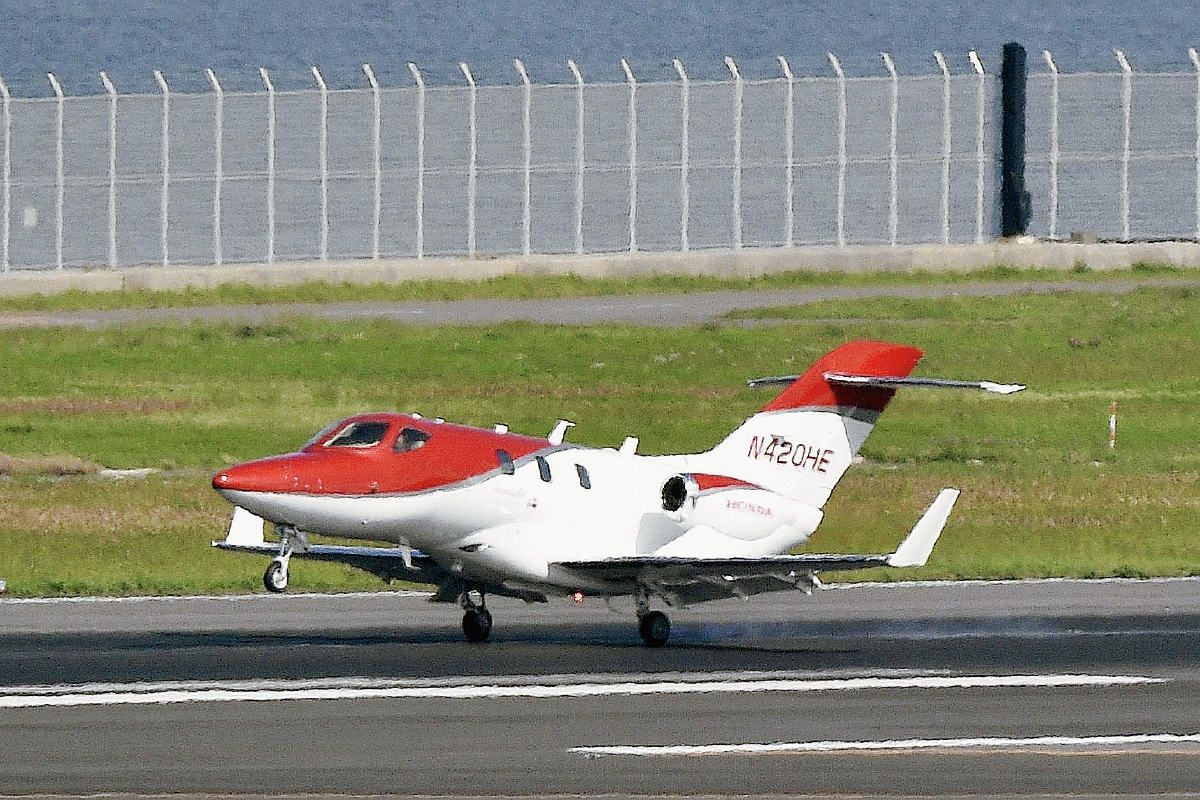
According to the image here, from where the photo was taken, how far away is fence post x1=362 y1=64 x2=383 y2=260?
2394 inches

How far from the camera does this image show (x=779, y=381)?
27969 mm

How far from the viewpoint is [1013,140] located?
5906 cm

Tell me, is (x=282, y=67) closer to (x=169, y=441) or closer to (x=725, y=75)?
(x=725, y=75)

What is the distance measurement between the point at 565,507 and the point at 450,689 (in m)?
4.74

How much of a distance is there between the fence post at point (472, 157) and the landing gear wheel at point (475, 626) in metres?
36.9

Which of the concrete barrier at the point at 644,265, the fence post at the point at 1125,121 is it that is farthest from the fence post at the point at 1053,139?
the fence post at the point at 1125,121

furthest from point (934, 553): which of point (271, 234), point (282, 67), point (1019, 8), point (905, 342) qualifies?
point (1019, 8)

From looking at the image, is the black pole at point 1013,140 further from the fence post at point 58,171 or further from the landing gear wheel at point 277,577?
the landing gear wheel at point 277,577

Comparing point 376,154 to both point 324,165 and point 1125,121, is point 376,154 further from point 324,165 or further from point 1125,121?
point 1125,121

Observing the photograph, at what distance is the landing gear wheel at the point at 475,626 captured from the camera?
25.2m

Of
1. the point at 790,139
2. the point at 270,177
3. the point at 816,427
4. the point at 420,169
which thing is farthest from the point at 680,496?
the point at 270,177

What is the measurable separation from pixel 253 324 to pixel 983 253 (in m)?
18.9

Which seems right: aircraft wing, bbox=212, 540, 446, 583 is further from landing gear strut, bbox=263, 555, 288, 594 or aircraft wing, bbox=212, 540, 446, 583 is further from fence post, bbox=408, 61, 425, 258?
fence post, bbox=408, 61, 425, 258

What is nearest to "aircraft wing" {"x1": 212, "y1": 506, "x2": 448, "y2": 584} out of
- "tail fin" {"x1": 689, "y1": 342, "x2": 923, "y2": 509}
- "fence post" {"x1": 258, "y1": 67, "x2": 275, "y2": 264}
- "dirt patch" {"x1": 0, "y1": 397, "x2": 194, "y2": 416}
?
"tail fin" {"x1": 689, "y1": 342, "x2": 923, "y2": 509}
